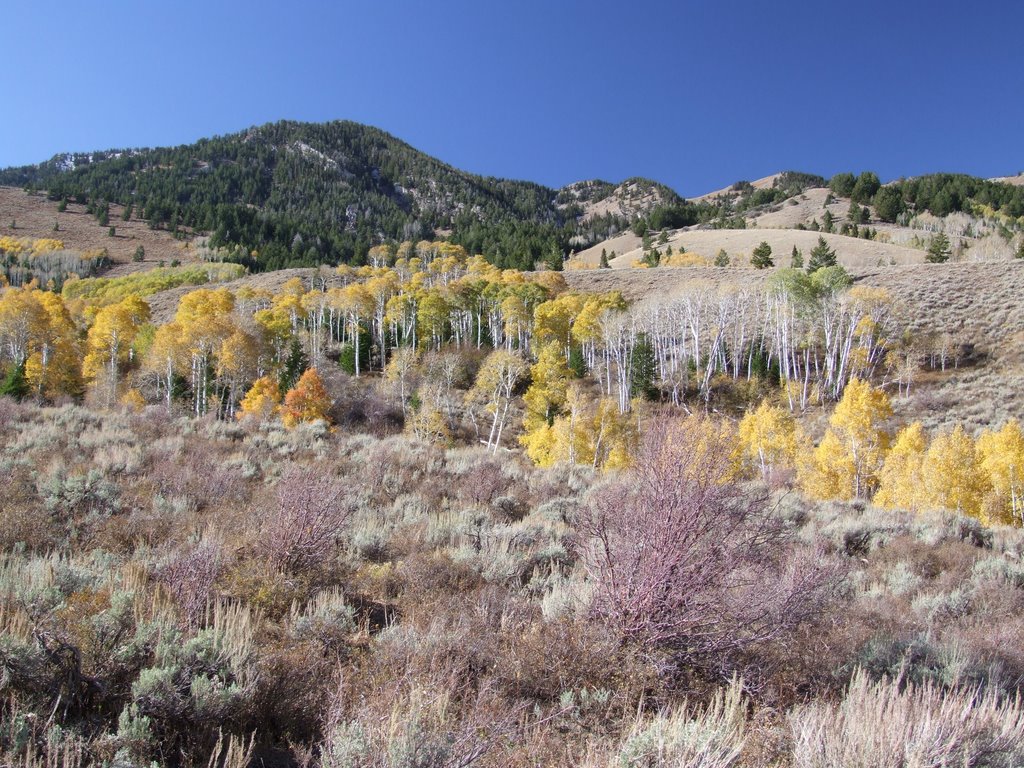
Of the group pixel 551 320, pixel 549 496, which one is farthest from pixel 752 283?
pixel 549 496

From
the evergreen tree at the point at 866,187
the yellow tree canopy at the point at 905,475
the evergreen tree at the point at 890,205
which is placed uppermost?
the evergreen tree at the point at 866,187

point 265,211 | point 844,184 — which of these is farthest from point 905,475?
point 265,211

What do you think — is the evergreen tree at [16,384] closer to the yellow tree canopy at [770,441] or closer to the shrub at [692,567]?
the shrub at [692,567]

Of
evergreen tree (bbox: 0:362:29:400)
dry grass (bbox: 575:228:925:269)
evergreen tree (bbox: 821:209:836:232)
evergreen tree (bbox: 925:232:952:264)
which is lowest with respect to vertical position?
evergreen tree (bbox: 0:362:29:400)

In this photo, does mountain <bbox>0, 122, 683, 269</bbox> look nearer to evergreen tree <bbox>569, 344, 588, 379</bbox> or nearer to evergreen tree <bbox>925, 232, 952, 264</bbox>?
evergreen tree <bbox>569, 344, 588, 379</bbox>

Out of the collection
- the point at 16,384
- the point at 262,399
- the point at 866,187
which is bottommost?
the point at 262,399

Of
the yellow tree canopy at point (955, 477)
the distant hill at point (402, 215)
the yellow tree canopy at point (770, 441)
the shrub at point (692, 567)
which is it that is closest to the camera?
the shrub at point (692, 567)

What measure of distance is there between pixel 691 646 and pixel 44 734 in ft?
13.2

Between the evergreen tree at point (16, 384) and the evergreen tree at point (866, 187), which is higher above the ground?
the evergreen tree at point (866, 187)

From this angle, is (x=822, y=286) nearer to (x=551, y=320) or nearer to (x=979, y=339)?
(x=979, y=339)

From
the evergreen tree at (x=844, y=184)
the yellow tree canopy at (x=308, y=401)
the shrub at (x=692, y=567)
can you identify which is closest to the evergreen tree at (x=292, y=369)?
the yellow tree canopy at (x=308, y=401)

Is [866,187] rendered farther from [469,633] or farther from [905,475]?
[469,633]

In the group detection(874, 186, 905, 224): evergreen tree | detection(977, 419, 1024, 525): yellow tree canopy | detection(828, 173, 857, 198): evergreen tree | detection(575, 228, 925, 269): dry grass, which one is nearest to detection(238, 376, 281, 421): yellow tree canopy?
detection(977, 419, 1024, 525): yellow tree canopy

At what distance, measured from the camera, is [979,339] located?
44438 mm
